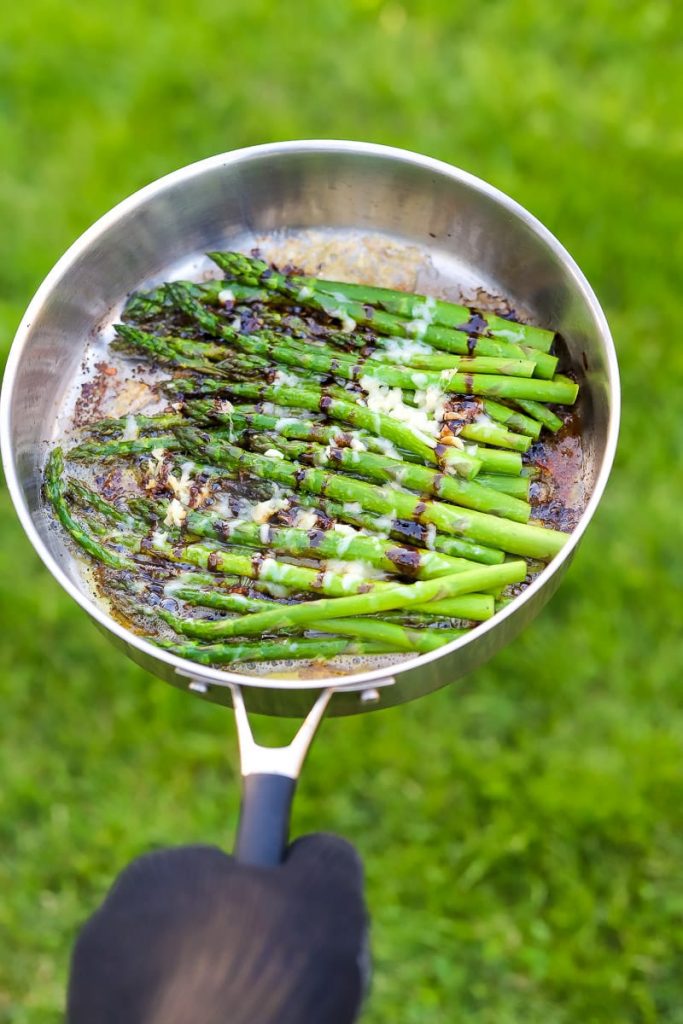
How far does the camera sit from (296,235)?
10.5ft

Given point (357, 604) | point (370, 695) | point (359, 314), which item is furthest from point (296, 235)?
point (370, 695)

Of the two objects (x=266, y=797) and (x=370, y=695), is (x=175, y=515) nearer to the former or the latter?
(x=370, y=695)

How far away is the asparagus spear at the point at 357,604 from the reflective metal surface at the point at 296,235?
160 mm

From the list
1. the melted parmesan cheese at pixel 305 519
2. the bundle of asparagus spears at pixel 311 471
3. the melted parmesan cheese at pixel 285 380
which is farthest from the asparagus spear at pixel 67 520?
the melted parmesan cheese at pixel 285 380

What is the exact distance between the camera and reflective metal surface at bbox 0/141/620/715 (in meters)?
2.70

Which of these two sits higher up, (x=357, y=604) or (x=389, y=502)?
(x=389, y=502)

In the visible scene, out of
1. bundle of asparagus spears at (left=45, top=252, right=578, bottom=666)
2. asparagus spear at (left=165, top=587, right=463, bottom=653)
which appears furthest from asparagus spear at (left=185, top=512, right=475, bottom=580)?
asparagus spear at (left=165, top=587, right=463, bottom=653)

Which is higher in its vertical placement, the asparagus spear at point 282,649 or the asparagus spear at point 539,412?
the asparagus spear at point 539,412

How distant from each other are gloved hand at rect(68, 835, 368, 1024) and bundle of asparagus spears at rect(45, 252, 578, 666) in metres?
0.75

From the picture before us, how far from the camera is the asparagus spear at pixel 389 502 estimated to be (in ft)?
8.75

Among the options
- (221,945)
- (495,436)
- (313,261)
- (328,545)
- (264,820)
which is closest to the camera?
(221,945)

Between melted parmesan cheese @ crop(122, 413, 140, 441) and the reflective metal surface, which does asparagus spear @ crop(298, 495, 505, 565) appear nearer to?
the reflective metal surface

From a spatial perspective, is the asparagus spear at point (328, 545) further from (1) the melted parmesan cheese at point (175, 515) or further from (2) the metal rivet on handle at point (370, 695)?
(2) the metal rivet on handle at point (370, 695)

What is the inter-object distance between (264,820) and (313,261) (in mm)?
1930
